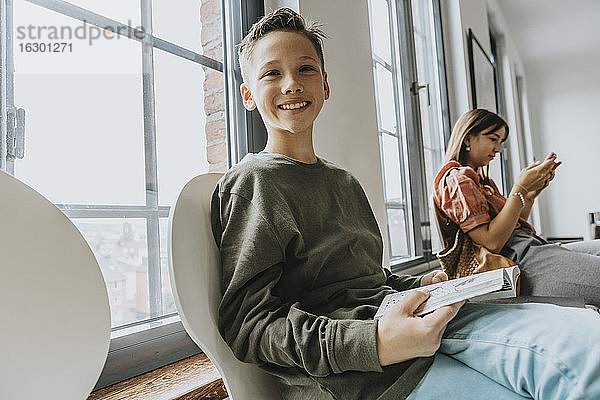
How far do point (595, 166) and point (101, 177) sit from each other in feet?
20.5

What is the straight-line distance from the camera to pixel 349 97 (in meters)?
1.51

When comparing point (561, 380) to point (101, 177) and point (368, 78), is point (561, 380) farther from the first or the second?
point (368, 78)

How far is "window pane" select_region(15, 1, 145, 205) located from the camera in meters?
0.82

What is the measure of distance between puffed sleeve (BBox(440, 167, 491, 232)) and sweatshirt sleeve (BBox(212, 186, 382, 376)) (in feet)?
3.13

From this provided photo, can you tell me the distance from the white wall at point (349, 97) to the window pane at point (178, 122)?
0.29 metres

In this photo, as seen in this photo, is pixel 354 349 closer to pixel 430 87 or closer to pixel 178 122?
pixel 178 122

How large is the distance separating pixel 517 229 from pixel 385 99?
0.84 metres

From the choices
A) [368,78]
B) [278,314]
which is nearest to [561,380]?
[278,314]

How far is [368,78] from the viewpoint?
1.65m

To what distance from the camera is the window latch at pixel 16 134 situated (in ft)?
2.56

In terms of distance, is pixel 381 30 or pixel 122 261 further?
pixel 381 30

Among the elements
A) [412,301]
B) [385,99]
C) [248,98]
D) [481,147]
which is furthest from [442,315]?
[385,99]

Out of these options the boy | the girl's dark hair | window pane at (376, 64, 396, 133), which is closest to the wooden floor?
the boy

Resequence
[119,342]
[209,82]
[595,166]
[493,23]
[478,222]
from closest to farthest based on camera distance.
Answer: [119,342], [209,82], [478,222], [493,23], [595,166]
